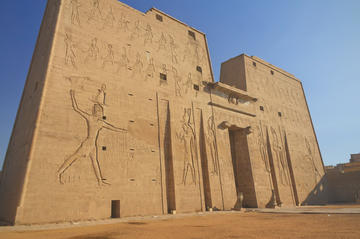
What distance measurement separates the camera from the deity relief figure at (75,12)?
11211 millimetres

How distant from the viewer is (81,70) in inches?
417

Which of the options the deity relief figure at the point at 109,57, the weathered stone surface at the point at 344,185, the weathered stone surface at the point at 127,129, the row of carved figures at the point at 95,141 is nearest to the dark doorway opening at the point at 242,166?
the weathered stone surface at the point at 127,129

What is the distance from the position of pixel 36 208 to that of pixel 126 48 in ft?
27.8

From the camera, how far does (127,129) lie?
Result: 36.6ft

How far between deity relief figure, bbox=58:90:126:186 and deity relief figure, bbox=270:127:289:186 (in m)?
14.2

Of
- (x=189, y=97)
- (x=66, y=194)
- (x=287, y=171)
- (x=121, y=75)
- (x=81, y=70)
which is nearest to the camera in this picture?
(x=66, y=194)

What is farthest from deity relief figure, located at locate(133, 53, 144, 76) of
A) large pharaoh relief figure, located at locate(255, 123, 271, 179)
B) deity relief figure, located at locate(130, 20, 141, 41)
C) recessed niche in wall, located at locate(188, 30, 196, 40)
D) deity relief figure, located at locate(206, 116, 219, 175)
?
large pharaoh relief figure, located at locate(255, 123, 271, 179)

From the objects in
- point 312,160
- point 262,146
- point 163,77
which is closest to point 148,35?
point 163,77

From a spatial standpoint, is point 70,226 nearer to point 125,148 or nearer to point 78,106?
point 125,148

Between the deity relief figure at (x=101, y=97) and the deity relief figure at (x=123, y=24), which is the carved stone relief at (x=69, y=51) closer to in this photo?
the deity relief figure at (x=101, y=97)

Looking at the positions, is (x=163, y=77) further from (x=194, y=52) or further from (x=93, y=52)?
(x=93, y=52)

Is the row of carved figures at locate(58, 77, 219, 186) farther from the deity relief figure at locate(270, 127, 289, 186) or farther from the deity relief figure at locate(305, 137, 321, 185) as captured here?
the deity relief figure at locate(305, 137, 321, 185)

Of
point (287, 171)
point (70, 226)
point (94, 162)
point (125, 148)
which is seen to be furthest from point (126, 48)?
point (287, 171)

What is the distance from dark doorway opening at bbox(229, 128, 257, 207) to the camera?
16281 millimetres
